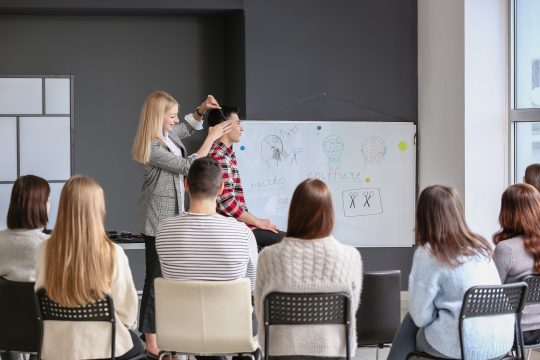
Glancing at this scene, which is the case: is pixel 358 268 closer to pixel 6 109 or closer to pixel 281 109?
pixel 281 109

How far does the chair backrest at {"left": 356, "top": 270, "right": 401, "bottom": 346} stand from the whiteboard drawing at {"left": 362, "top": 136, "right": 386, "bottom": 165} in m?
3.34

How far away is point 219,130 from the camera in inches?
202

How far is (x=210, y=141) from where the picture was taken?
504 centimetres

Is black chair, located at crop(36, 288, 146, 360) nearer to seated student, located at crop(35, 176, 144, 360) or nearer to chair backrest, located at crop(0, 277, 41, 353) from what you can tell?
seated student, located at crop(35, 176, 144, 360)

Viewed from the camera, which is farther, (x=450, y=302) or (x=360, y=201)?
(x=360, y=201)

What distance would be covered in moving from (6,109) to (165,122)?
3.27 m

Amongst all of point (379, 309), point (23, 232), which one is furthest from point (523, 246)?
point (23, 232)

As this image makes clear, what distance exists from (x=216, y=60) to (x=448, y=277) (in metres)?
4.89

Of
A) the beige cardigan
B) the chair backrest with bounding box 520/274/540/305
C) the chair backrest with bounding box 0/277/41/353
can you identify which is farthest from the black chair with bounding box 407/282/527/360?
the chair backrest with bounding box 0/277/41/353

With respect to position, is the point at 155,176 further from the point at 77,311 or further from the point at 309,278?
the point at 309,278

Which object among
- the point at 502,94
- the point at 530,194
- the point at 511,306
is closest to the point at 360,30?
the point at 502,94

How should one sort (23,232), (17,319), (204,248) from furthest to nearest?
1. (23,232)
2. (17,319)
3. (204,248)

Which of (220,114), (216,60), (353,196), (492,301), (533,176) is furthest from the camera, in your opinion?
(216,60)

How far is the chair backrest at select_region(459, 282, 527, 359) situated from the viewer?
133 inches
